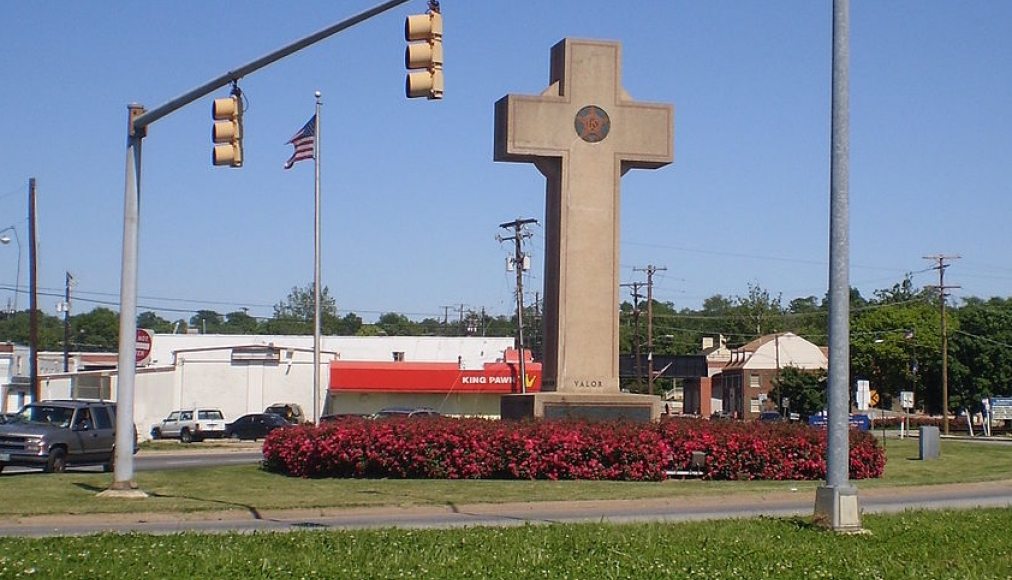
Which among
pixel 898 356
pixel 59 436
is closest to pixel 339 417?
pixel 59 436

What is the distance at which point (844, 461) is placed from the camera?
15.7 m

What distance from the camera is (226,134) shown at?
18.0m

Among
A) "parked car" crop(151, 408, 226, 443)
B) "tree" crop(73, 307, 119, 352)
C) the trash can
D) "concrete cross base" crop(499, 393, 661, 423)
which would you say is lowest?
"parked car" crop(151, 408, 226, 443)

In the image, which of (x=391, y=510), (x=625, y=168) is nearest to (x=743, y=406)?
(x=625, y=168)

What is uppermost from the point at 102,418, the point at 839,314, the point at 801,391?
the point at 839,314

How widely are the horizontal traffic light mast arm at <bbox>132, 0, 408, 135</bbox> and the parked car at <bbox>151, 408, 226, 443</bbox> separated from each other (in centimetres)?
4401

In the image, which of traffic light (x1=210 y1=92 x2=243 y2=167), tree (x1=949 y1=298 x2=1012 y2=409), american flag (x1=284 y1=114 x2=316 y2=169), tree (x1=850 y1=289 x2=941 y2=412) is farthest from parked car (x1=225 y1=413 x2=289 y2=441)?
tree (x1=949 y1=298 x2=1012 y2=409)

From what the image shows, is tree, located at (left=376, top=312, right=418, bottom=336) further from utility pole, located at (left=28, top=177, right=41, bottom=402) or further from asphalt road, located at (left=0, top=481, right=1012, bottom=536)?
asphalt road, located at (left=0, top=481, right=1012, bottom=536)

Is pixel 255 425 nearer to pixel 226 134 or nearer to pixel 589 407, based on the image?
pixel 589 407

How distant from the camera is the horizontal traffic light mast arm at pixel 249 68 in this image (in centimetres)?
1657

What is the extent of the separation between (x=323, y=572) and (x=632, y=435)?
620 inches

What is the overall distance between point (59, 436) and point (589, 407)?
1267 centimetres

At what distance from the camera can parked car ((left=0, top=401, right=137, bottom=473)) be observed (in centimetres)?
2986

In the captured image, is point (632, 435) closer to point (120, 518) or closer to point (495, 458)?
point (495, 458)
